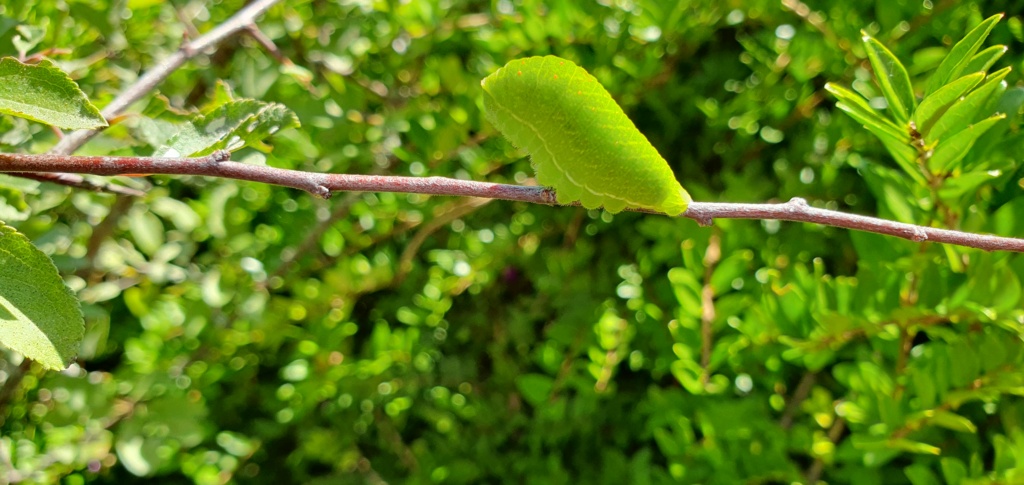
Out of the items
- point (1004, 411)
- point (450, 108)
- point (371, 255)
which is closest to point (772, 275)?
point (1004, 411)

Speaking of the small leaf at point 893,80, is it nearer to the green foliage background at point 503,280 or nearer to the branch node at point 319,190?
the green foliage background at point 503,280

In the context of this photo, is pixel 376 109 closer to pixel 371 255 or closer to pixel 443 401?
pixel 371 255

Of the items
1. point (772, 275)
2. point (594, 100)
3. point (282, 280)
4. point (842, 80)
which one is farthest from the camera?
point (282, 280)

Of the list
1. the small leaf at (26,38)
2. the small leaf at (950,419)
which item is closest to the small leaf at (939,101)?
the small leaf at (950,419)

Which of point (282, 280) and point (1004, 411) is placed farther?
point (282, 280)

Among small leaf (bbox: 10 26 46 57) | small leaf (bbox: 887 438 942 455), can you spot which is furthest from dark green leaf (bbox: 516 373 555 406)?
small leaf (bbox: 10 26 46 57)

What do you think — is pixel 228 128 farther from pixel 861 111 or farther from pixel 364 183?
pixel 861 111
